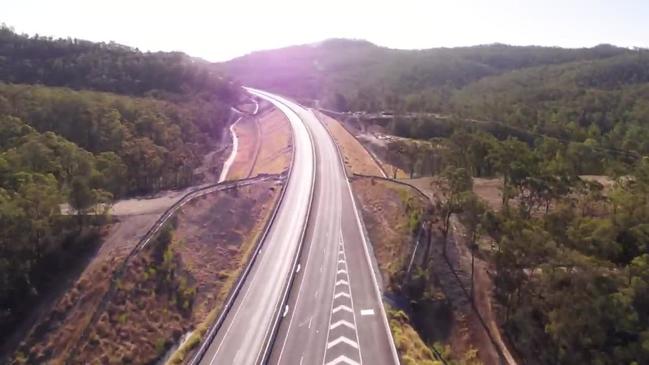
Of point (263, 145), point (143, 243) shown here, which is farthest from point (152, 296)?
point (263, 145)

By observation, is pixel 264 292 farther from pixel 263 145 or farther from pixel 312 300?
pixel 263 145

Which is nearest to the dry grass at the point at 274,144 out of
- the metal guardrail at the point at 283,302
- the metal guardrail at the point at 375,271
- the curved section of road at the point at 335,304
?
the metal guardrail at the point at 375,271

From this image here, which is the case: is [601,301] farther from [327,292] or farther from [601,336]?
[327,292]

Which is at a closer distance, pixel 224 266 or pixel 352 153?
pixel 224 266

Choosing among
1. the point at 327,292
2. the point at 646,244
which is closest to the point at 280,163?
the point at 327,292

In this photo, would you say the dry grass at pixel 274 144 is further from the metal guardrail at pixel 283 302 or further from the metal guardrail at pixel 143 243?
the metal guardrail at pixel 283 302

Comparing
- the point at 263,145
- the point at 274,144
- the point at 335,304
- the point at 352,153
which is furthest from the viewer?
the point at 263,145

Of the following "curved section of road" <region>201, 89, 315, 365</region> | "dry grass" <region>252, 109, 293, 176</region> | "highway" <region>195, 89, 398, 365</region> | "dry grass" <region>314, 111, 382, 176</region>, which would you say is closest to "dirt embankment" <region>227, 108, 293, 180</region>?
"dry grass" <region>252, 109, 293, 176</region>
